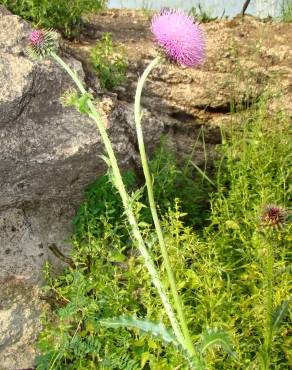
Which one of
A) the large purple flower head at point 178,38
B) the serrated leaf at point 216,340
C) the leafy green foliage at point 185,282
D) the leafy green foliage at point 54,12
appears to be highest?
the large purple flower head at point 178,38

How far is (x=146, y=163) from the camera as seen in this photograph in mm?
2680

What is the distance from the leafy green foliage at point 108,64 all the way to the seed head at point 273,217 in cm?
175

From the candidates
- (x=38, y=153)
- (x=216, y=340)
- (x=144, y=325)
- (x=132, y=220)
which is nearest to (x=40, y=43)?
(x=38, y=153)

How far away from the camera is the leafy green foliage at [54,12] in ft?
13.3

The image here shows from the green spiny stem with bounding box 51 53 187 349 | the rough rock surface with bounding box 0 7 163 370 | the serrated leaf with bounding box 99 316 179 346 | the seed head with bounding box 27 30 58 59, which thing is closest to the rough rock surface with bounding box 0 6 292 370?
the rough rock surface with bounding box 0 7 163 370

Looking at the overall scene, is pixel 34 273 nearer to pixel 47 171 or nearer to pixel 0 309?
pixel 0 309

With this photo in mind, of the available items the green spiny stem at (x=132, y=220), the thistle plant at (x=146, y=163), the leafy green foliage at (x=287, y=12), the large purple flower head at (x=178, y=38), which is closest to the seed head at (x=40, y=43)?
the thistle plant at (x=146, y=163)

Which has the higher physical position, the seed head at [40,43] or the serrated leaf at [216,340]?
the seed head at [40,43]

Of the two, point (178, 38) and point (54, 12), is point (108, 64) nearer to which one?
point (54, 12)

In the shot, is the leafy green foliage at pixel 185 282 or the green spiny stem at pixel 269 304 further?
the leafy green foliage at pixel 185 282

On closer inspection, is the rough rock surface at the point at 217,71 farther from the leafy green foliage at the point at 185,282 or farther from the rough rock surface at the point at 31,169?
the rough rock surface at the point at 31,169

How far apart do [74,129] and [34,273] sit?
79cm

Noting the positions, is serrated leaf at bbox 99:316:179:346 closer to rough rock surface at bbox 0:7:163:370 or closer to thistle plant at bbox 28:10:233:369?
thistle plant at bbox 28:10:233:369

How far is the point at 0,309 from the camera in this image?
3.64 m
